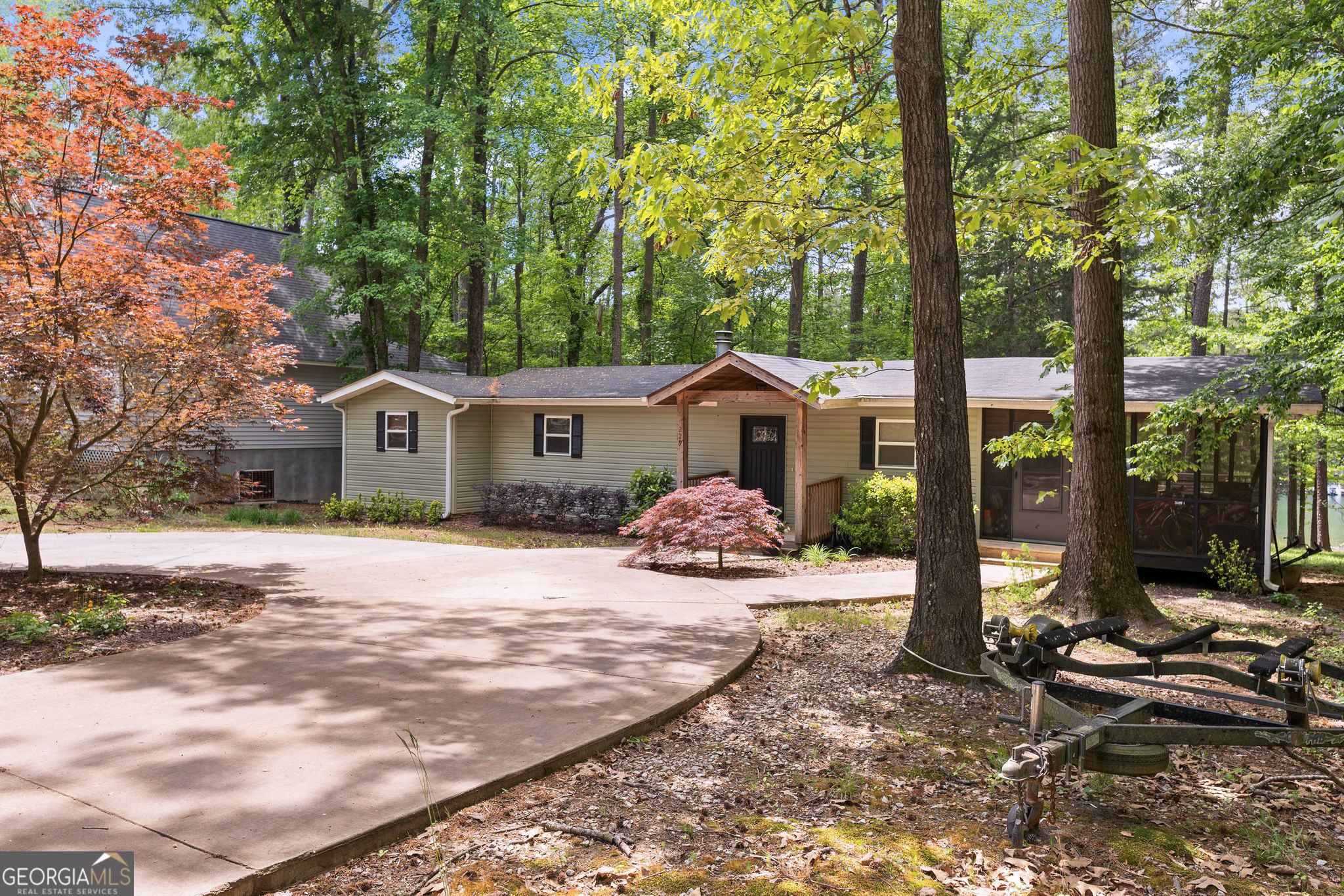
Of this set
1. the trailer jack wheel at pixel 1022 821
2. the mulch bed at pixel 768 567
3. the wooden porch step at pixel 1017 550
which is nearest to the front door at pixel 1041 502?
the wooden porch step at pixel 1017 550

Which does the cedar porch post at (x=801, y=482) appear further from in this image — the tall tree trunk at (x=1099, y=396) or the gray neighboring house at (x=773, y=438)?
the tall tree trunk at (x=1099, y=396)

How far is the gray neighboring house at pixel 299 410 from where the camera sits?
21375 millimetres

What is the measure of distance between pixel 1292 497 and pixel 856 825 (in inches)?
661

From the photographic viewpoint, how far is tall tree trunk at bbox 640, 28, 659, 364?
1072 inches

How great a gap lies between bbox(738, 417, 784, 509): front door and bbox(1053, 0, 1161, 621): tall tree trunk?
8.25 m

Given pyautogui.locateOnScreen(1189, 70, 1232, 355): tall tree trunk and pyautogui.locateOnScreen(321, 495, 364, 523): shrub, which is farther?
pyautogui.locateOnScreen(321, 495, 364, 523): shrub

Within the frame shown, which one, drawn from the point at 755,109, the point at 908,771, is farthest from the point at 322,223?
the point at 908,771

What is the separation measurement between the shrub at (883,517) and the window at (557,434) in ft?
22.3

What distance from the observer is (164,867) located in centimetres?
300

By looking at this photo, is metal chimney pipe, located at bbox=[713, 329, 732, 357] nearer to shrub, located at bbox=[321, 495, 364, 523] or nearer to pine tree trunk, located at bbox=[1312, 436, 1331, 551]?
shrub, located at bbox=[321, 495, 364, 523]

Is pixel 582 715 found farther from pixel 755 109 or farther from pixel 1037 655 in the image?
pixel 755 109

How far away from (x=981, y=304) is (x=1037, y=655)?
2455cm

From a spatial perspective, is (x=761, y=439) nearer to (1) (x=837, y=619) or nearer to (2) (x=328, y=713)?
→ (1) (x=837, y=619)

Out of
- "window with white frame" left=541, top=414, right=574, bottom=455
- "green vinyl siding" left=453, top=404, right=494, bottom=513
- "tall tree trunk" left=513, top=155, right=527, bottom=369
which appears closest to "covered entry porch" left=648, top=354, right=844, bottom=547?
"window with white frame" left=541, top=414, right=574, bottom=455
